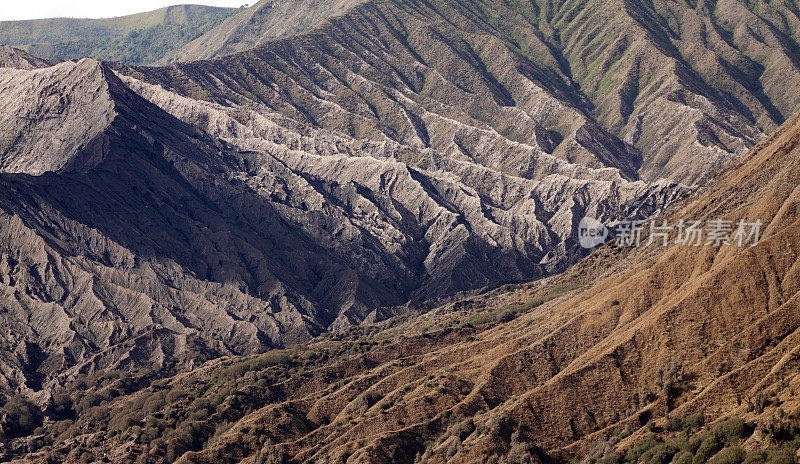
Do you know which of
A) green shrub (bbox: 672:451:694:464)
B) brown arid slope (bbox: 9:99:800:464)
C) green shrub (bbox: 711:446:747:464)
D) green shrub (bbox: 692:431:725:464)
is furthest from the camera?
brown arid slope (bbox: 9:99:800:464)

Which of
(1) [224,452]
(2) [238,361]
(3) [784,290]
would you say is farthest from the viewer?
(2) [238,361]

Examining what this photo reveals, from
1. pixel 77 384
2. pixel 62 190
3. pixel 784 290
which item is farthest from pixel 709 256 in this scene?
pixel 62 190

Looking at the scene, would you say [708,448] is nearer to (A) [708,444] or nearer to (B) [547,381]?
(A) [708,444]

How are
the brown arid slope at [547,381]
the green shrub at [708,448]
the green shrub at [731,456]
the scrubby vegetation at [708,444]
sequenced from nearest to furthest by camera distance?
the scrubby vegetation at [708,444] → the green shrub at [731,456] → the green shrub at [708,448] → the brown arid slope at [547,381]

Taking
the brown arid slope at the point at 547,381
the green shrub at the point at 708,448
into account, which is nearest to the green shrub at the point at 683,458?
the green shrub at the point at 708,448

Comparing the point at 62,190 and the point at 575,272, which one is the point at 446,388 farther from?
the point at 62,190

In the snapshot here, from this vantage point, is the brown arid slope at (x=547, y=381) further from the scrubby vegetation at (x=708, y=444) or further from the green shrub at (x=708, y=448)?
the scrubby vegetation at (x=708, y=444)

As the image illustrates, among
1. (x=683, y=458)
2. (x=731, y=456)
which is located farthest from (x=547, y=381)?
(x=731, y=456)

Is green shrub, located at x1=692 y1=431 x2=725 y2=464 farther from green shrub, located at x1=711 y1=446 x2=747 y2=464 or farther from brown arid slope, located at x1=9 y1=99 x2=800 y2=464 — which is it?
green shrub, located at x1=711 y1=446 x2=747 y2=464

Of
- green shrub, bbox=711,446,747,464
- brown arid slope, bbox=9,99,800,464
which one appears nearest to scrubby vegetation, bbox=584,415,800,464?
green shrub, bbox=711,446,747,464
